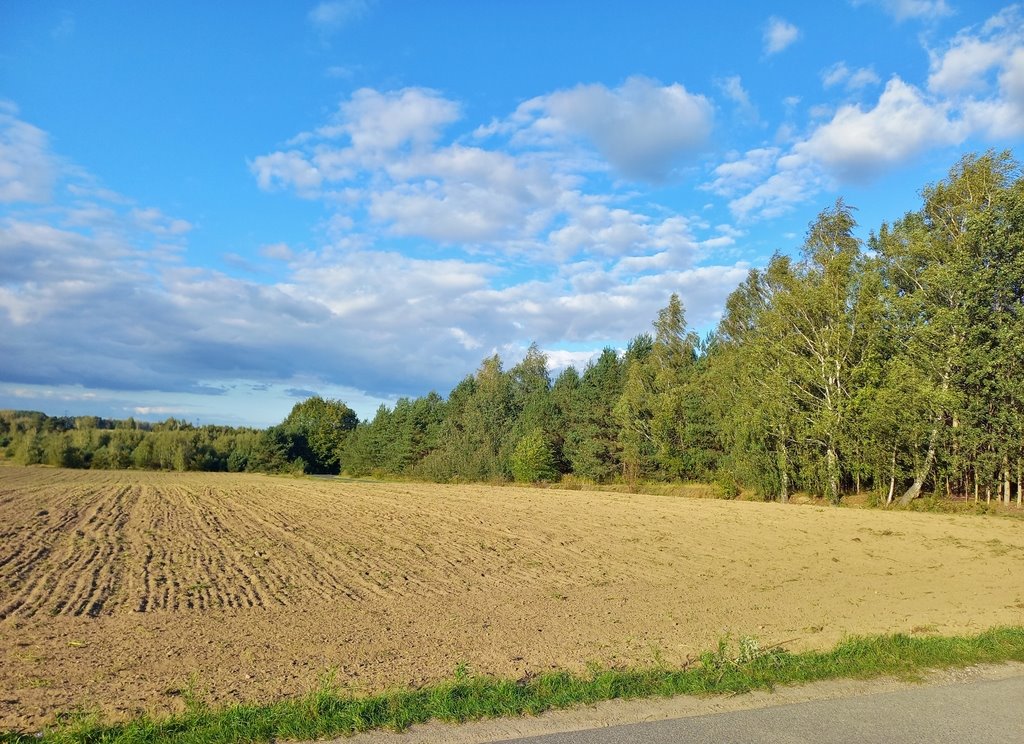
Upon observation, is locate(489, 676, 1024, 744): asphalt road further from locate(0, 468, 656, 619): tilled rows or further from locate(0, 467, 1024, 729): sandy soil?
locate(0, 468, 656, 619): tilled rows

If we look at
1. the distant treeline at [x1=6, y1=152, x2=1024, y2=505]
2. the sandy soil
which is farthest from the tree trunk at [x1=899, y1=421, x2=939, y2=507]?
the sandy soil

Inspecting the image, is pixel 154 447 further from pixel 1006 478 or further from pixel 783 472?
pixel 1006 478

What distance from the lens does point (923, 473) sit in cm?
3172

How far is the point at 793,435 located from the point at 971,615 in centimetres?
2988

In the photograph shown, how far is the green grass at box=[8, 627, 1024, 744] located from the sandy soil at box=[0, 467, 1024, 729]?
564 millimetres

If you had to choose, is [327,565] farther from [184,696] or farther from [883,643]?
[883,643]

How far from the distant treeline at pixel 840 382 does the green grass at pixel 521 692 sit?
25.0 metres

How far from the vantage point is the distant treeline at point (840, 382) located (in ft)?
96.5

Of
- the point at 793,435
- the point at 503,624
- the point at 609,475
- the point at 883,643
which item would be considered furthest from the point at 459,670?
the point at 609,475

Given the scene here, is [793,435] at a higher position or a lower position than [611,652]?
higher

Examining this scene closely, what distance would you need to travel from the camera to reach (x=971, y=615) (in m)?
10.7

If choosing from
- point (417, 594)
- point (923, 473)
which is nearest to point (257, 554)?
point (417, 594)

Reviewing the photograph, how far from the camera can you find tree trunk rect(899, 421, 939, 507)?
101ft

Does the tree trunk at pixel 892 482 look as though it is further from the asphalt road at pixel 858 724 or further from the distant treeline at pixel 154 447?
the distant treeline at pixel 154 447
